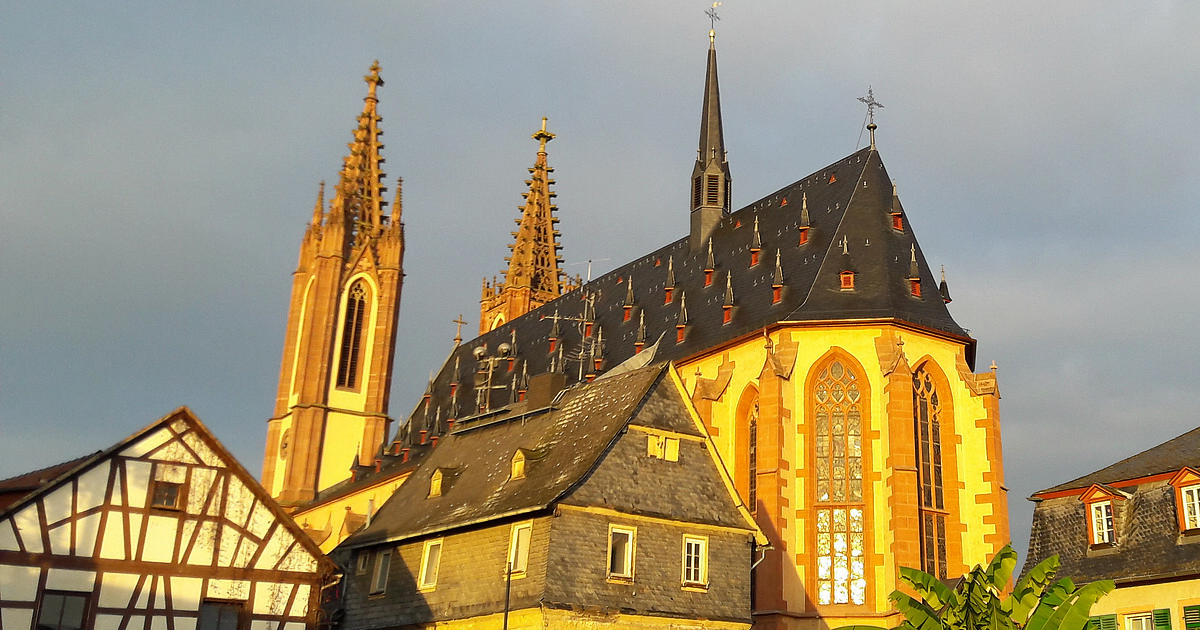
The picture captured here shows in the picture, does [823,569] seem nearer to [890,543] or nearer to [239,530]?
[890,543]

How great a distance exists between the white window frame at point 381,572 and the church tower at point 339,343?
3430 centimetres

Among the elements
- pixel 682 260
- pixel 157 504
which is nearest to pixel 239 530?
pixel 157 504

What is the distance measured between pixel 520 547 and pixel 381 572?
17.9 feet

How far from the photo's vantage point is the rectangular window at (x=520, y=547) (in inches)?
960

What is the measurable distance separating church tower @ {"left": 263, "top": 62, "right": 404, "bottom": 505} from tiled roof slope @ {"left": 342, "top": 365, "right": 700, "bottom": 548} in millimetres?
32864

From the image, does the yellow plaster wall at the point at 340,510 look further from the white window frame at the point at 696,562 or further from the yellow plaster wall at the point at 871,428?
the white window frame at the point at 696,562

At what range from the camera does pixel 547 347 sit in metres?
54.9

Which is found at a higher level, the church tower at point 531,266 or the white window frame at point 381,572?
the church tower at point 531,266

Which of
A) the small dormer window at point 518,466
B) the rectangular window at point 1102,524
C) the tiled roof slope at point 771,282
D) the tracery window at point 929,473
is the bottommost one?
the rectangular window at point 1102,524

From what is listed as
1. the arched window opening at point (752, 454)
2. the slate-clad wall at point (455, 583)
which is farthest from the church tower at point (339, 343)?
the slate-clad wall at point (455, 583)

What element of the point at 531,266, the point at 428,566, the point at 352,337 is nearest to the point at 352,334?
the point at 352,337

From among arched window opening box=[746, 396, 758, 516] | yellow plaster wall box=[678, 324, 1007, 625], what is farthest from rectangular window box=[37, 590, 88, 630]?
arched window opening box=[746, 396, 758, 516]

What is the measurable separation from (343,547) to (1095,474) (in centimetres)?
1761

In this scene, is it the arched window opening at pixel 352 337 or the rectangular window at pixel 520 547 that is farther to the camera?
the arched window opening at pixel 352 337
